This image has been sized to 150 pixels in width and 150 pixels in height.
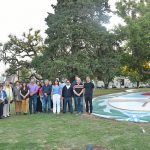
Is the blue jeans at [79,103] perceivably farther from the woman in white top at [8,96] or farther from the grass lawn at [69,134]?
the woman in white top at [8,96]

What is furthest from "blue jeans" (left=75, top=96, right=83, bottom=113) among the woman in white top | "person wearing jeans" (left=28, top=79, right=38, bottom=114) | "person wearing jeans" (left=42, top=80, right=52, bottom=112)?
the woman in white top

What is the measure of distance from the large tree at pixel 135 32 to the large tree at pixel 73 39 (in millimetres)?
3214

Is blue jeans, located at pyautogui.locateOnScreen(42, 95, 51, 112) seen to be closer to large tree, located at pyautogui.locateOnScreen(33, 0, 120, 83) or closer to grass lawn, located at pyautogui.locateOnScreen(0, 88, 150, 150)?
grass lawn, located at pyautogui.locateOnScreen(0, 88, 150, 150)

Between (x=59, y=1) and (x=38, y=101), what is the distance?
24.2m

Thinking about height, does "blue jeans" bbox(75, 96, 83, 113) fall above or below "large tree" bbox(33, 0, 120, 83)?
below

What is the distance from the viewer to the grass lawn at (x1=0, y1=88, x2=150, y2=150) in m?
10.3

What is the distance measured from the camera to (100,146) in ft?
33.3

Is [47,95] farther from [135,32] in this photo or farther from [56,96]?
[135,32]

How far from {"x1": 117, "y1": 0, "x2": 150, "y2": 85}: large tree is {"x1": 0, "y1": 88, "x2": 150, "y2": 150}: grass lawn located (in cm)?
2678

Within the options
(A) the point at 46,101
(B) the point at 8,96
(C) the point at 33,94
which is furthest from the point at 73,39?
(B) the point at 8,96

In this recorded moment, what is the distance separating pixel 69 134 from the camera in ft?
39.3

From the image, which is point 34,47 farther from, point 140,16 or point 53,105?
point 53,105

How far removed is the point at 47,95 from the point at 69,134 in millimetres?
6885

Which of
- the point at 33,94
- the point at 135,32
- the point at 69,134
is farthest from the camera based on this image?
the point at 135,32
